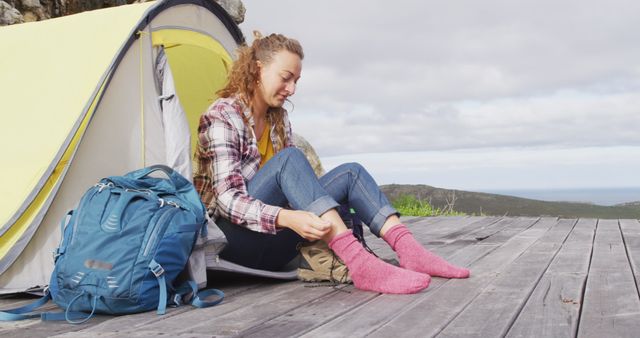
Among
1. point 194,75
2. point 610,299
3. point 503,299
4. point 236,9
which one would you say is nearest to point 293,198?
point 503,299

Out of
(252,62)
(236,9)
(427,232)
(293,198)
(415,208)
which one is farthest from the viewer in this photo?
(236,9)

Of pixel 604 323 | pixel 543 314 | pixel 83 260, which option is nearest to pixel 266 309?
pixel 83 260

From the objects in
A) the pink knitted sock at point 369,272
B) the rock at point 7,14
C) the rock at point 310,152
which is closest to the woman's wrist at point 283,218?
the pink knitted sock at point 369,272

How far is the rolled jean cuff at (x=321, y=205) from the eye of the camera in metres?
2.75

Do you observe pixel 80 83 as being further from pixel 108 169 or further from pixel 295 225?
pixel 295 225

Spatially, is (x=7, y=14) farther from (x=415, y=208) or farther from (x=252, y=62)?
(x=252, y=62)

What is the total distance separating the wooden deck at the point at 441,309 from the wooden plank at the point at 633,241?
0.09ft

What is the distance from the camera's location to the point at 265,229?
2809mm

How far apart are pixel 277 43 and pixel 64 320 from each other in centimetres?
148

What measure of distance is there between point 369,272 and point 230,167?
0.72m

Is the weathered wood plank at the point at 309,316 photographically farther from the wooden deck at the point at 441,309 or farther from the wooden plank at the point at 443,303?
the wooden plank at the point at 443,303

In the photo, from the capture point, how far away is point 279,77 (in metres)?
3.10

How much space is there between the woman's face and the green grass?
15.8ft

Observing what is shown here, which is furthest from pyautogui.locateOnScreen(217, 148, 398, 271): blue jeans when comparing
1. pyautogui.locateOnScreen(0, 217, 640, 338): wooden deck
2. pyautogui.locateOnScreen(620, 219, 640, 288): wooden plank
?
pyautogui.locateOnScreen(620, 219, 640, 288): wooden plank
